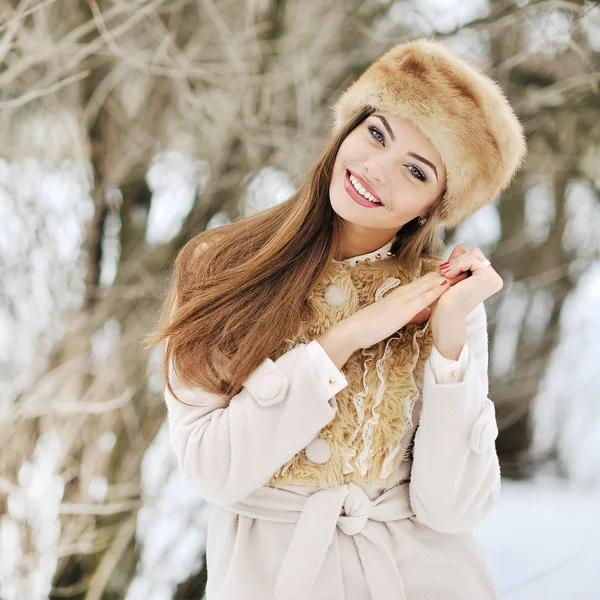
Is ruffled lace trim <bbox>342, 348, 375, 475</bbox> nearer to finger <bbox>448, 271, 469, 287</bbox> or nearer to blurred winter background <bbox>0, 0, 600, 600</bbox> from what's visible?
finger <bbox>448, 271, 469, 287</bbox>

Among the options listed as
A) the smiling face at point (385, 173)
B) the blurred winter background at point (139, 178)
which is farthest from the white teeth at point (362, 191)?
the blurred winter background at point (139, 178)

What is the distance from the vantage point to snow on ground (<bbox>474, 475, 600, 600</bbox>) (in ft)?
6.71

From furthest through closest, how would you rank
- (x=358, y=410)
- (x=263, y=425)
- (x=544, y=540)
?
(x=544, y=540) → (x=358, y=410) → (x=263, y=425)

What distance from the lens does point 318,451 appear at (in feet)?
3.51

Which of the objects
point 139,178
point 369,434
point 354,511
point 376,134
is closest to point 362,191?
point 376,134

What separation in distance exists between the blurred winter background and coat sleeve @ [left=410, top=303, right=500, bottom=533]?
961 mm

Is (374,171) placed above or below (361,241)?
above

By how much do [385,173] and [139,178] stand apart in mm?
986

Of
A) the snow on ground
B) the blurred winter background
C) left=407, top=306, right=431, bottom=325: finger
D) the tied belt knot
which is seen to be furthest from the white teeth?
the snow on ground

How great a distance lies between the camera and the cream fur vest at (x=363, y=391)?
42.6 inches

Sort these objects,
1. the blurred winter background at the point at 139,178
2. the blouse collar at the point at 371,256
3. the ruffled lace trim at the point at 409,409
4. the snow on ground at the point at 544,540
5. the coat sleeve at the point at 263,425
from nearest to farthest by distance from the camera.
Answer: the coat sleeve at the point at 263,425 < the ruffled lace trim at the point at 409,409 < the blouse collar at the point at 371,256 < the blurred winter background at the point at 139,178 < the snow on ground at the point at 544,540

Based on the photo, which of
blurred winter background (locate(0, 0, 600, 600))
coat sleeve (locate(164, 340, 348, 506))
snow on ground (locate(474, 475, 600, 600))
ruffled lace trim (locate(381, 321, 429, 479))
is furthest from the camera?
snow on ground (locate(474, 475, 600, 600))

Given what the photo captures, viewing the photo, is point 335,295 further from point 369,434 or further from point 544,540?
point 544,540

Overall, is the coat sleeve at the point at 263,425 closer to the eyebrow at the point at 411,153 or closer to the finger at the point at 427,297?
the finger at the point at 427,297
